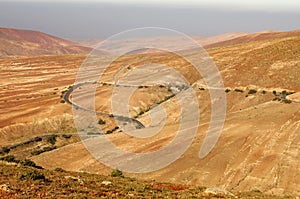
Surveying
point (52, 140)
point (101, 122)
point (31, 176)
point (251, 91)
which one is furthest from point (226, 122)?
point (31, 176)

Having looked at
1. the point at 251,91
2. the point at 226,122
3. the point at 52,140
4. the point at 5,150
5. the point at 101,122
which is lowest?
the point at 52,140

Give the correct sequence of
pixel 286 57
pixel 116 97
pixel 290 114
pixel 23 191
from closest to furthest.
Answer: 1. pixel 23 191
2. pixel 290 114
3. pixel 116 97
4. pixel 286 57

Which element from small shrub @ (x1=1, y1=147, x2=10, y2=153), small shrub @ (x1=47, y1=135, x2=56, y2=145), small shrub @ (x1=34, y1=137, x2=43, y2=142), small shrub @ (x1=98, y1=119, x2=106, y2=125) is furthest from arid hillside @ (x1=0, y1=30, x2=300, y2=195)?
small shrub @ (x1=47, y1=135, x2=56, y2=145)

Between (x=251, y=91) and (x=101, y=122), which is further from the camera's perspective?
(x=251, y=91)

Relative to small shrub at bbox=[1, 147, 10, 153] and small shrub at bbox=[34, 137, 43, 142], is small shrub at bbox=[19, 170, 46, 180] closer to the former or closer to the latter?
small shrub at bbox=[1, 147, 10, 153]

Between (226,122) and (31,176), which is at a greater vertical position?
(31,176)

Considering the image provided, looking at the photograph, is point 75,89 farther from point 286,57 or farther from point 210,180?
point 210,180

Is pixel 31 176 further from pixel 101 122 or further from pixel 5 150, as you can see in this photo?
pixel 101 122

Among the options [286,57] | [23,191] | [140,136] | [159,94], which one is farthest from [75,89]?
[23,191]

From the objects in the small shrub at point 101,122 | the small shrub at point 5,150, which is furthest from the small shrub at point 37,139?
the small shrub at point 101,122
